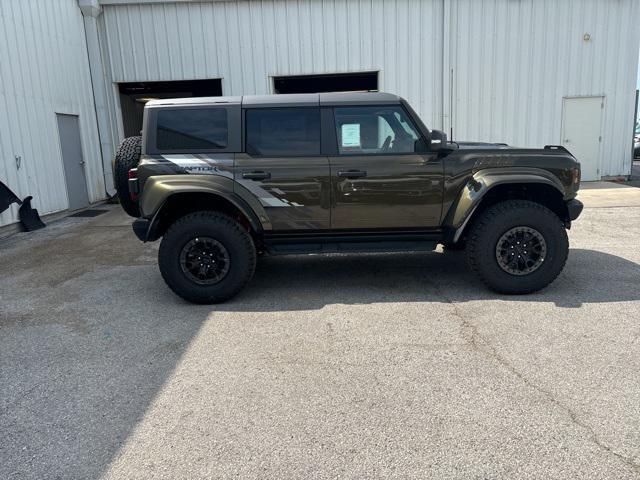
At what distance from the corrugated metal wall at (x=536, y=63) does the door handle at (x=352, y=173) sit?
28.0 ft

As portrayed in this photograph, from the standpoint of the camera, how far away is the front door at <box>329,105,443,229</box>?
4.66 metres

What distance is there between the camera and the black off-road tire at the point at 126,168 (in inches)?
195

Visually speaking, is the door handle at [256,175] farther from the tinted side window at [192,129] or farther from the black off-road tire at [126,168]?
the black off-road tire at [126,168]

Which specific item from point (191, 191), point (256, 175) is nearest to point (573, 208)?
point (256, 175)

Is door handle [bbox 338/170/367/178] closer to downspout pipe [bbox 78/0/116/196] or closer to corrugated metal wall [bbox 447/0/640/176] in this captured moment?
corrugated metal wall [bbox 447/0/640/176]

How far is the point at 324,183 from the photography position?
4.66 metres

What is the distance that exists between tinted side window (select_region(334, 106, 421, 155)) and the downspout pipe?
30.5 ft

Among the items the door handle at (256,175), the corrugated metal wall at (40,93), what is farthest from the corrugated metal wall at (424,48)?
the door handle at (256,175)

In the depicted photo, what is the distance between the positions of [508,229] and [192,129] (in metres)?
3.17

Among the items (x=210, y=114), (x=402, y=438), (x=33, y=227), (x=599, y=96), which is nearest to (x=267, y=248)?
(x=210, y=114)

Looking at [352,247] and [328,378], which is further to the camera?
[352,247]

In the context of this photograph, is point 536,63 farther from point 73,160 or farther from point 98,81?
point 73,160

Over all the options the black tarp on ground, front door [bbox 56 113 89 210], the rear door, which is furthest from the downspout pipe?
the rear door

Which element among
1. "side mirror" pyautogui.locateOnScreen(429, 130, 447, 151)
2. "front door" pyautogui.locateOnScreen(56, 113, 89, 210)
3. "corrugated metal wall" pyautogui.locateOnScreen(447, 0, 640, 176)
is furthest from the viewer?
"corrugated metal wall" pyautogui.locateOnScreen(447, 0, 640, 176)
